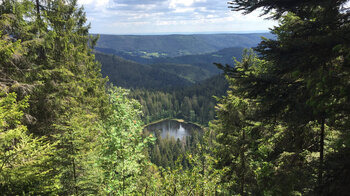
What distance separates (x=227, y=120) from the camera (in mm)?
14508

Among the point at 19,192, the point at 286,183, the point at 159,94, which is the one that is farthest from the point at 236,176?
the point at 159,94

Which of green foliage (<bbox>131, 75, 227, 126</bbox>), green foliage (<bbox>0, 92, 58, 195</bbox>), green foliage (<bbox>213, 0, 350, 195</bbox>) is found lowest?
green foliage (<bbox>131, 75, 227, 126</bbox>)

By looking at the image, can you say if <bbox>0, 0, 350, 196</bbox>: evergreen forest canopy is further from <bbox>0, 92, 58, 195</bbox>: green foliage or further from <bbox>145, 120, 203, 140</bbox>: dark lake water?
<bbox>145, 120, 203, 140</bbox>: dark lake water

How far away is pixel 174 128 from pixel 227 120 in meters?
134

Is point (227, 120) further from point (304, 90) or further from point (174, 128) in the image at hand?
point (174, 128)

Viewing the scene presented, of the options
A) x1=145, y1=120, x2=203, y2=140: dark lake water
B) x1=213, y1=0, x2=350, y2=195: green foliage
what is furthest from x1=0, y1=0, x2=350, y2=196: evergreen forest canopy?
x1=145, y1=120, x2=203, y2=140: dark lake water

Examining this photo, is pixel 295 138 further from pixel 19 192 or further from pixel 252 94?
pixel 19 192

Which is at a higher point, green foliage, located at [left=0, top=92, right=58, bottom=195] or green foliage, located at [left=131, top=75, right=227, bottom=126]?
green foliage, located at [left=0, top=92, right=58, bottom=195]

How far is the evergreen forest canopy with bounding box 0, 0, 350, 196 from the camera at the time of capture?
14.9 feet

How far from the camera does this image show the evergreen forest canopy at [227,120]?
4.55 meters

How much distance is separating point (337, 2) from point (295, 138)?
16.3ft

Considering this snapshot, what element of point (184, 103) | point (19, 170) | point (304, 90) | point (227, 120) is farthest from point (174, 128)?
point (304, 90)

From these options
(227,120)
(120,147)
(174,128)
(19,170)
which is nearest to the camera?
(19,170)

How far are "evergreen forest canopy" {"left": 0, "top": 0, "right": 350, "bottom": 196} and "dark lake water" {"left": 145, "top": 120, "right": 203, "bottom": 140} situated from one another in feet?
407
